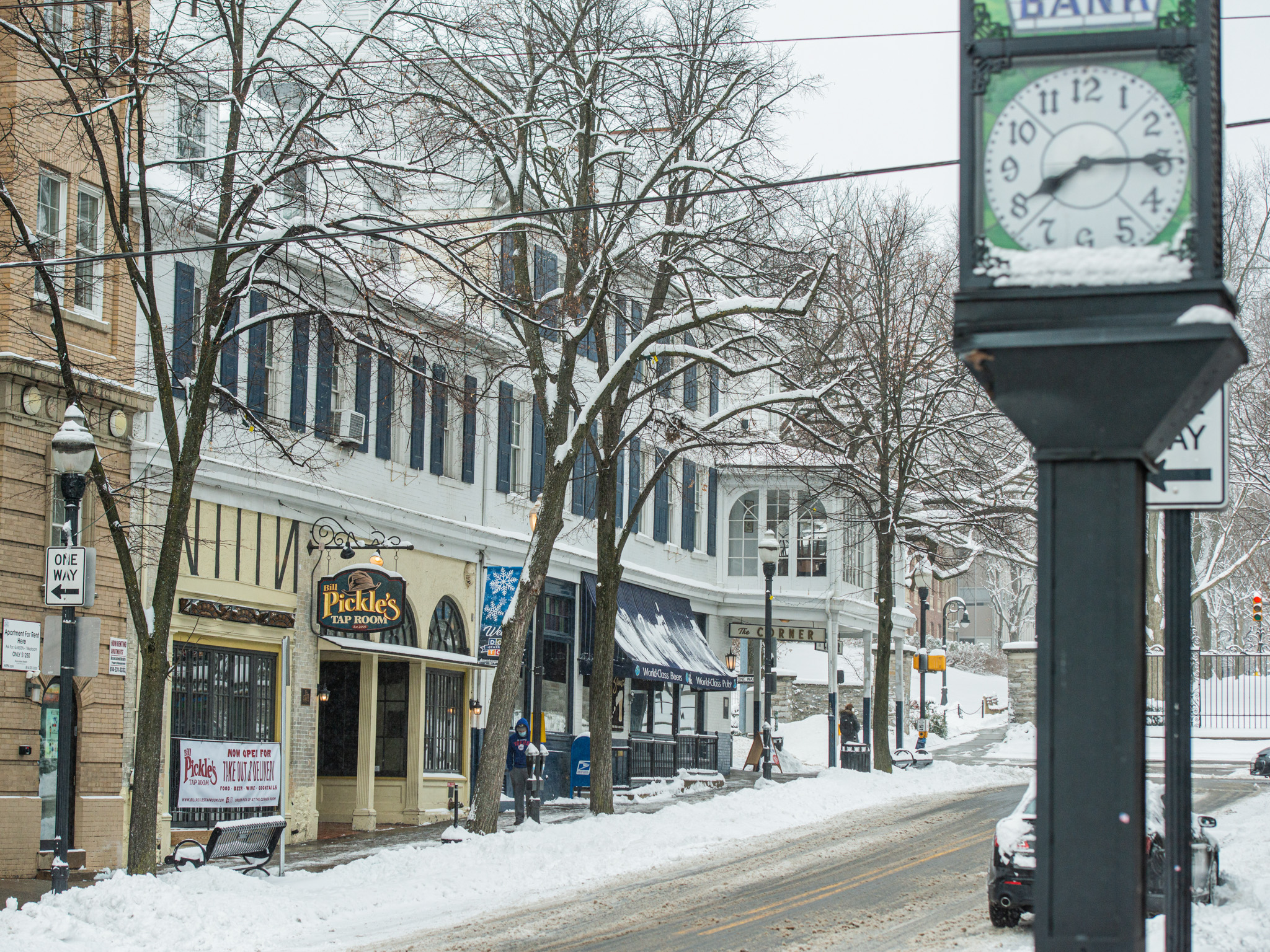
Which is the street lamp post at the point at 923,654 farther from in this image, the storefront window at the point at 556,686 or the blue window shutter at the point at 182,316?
the blue window shutter at the point at 182,316

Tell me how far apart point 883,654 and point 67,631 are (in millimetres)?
23383

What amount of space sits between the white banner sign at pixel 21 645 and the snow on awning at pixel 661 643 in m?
16.3

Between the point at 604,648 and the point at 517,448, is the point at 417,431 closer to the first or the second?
the point at 517,448

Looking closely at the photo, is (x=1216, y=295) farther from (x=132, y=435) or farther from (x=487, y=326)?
(x=487, y=326)

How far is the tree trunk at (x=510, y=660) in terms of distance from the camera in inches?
822

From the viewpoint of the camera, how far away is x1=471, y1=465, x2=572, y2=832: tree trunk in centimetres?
2088

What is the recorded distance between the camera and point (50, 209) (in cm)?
1945

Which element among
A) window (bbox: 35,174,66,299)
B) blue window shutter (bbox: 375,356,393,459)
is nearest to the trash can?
blue window shutter (bbox: 375,356,393,459)

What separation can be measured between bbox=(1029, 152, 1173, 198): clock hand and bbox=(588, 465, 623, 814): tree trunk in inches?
726

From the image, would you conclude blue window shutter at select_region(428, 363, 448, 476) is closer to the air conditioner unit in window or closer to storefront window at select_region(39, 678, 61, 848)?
the air conditioner unit in window

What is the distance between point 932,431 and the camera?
3234cm

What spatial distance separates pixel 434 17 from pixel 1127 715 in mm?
12390

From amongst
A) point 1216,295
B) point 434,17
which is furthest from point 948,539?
point 1216,295

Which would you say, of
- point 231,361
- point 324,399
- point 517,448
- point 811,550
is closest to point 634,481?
point 517,448
